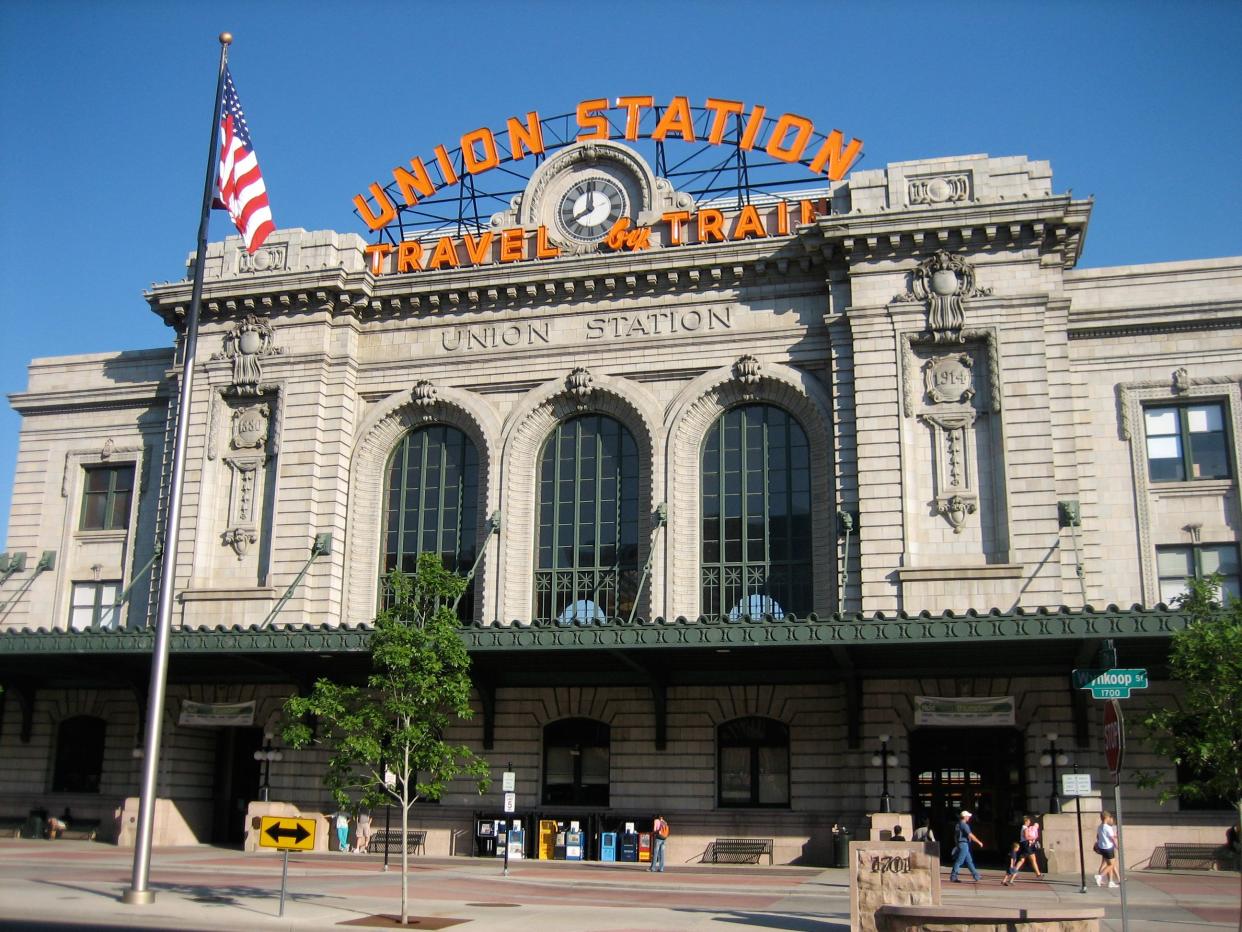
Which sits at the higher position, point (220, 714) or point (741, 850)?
point (220, 714)

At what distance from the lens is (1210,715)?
2048 cm

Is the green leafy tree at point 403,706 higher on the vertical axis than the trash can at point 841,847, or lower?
higher

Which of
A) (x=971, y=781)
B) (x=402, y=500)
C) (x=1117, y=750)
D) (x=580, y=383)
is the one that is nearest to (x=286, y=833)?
(x=1117, y=750)

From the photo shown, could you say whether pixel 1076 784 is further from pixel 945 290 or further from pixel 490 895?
pixel 945 290

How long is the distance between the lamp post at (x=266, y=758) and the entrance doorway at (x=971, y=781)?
19434mm

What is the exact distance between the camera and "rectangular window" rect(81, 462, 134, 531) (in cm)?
4700

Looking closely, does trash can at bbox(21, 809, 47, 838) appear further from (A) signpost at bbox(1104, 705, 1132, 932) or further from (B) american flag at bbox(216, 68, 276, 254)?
(A) signpost at bbox(1104, 705, 1132, 932)

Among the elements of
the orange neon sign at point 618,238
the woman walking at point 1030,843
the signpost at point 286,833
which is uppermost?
the orange neon sign at point 618,238

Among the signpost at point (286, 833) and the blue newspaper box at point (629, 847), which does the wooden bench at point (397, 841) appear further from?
the signpost at point (286, 833)

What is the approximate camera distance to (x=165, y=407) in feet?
155

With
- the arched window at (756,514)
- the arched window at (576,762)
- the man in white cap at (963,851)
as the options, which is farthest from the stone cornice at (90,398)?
the man in white cap at (963,851)

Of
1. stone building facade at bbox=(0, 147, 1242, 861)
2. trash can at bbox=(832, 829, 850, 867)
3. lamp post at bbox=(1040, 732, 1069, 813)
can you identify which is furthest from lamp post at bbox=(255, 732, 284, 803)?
lamp post at bbox=(1040, 732, 1069, 813)

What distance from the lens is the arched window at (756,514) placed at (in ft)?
129

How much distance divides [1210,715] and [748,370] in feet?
70.7
